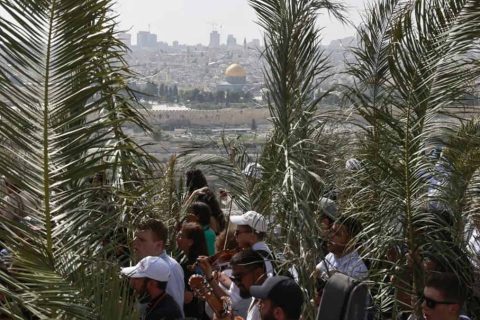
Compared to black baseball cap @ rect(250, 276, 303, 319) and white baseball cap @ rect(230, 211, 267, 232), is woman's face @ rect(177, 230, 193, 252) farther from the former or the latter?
black baseball cap @ rect(250, 276, 303, 319)

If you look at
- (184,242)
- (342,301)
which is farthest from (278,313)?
(184,242)

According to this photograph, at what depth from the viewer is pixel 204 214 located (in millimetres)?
8633

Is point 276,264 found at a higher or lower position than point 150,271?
lower

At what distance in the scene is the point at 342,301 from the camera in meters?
4.62

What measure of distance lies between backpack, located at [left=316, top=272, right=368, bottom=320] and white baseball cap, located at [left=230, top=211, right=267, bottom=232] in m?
2.36

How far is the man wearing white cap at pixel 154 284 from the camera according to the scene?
599 cm

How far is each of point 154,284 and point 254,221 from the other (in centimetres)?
126

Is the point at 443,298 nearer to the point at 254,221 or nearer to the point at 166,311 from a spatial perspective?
the point at 166,311

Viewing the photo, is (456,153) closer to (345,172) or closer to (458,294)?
(345,172)

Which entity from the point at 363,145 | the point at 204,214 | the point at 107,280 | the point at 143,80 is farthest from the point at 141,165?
the point at 204,214

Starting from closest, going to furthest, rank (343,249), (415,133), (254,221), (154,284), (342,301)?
1. (342,301)
2. (154,284)
3. (415,133)
4. (343,249)
5. (254,221)

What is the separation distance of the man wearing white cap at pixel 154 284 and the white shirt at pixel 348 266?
1.05 m

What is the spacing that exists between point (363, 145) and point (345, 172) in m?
0.60

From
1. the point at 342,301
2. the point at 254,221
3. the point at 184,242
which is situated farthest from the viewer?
the point at 184,242
